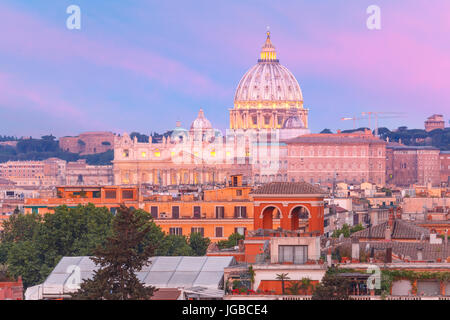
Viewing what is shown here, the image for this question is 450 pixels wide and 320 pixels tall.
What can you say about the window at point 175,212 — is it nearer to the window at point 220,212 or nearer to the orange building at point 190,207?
the orange building at point 190,207

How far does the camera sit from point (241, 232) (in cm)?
4256

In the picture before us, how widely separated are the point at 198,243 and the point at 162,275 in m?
18.5

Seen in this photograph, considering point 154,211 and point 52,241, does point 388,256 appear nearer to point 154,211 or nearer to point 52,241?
point 52,241

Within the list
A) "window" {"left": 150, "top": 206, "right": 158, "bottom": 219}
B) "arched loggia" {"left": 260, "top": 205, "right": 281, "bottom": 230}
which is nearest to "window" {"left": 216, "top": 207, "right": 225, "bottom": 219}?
"window" {"left": 150, "top": 206, "right": 158, "bottom": 219}

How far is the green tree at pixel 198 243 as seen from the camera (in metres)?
37.5

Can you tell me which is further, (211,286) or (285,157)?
(285,157)

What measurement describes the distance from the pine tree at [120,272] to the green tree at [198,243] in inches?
727

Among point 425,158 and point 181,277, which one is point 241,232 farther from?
point 425,158

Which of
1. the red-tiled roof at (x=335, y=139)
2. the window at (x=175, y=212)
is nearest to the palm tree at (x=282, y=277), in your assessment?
the window at (x=175, y=212)

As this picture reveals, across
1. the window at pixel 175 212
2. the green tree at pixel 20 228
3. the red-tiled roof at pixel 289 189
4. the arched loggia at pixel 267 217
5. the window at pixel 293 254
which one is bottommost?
the green tree at pixel 20 228

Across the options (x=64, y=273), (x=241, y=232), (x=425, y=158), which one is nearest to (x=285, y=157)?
(x=425, y=158)

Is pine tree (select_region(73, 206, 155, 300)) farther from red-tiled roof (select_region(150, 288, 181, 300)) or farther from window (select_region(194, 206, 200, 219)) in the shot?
window (select_region(194, 206, 200, 219))

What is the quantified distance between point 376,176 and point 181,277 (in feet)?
544
